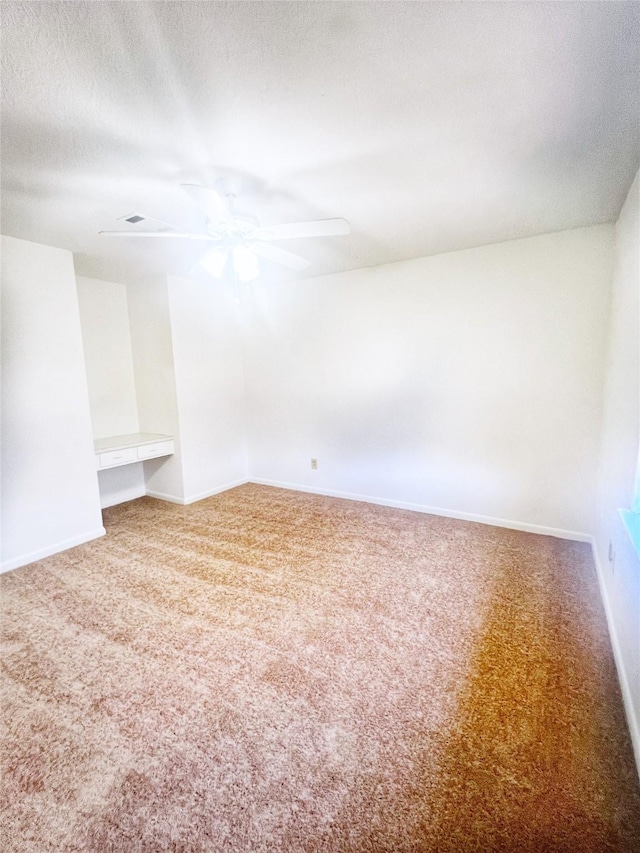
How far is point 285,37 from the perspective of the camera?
3.53ft

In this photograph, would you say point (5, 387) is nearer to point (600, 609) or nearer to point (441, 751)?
point (441, 751)

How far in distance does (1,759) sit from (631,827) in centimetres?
207

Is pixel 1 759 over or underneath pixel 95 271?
underneath

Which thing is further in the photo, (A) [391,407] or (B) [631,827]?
(A) [391,407]

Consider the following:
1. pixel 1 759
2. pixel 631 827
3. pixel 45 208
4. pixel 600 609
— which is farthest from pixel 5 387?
pixel 600 609

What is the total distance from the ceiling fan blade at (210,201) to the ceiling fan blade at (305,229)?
220 millimetres

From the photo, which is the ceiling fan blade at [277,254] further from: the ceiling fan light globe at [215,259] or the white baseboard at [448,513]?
the white baseboard at [448,513]

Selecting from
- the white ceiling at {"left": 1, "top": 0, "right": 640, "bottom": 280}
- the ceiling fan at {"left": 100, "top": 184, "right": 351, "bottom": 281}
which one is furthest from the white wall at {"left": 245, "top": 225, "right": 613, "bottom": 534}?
the ceiling fan at {"left": 100, "top": 184, "right": 351, "bottom": 281}

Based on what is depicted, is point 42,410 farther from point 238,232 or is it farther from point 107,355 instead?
point 238,232

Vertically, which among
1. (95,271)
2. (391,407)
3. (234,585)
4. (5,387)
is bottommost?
(234,585)

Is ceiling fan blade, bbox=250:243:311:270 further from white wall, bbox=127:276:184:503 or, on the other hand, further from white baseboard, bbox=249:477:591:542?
white baseboard, bbox=249:477:591:542

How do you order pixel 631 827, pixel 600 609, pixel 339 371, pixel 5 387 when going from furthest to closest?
pixel 339 371
pixel 5 387
pixel 600 609
pixel 631 827

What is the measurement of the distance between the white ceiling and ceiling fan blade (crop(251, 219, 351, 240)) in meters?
0.20

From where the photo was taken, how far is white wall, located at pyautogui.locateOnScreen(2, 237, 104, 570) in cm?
252
